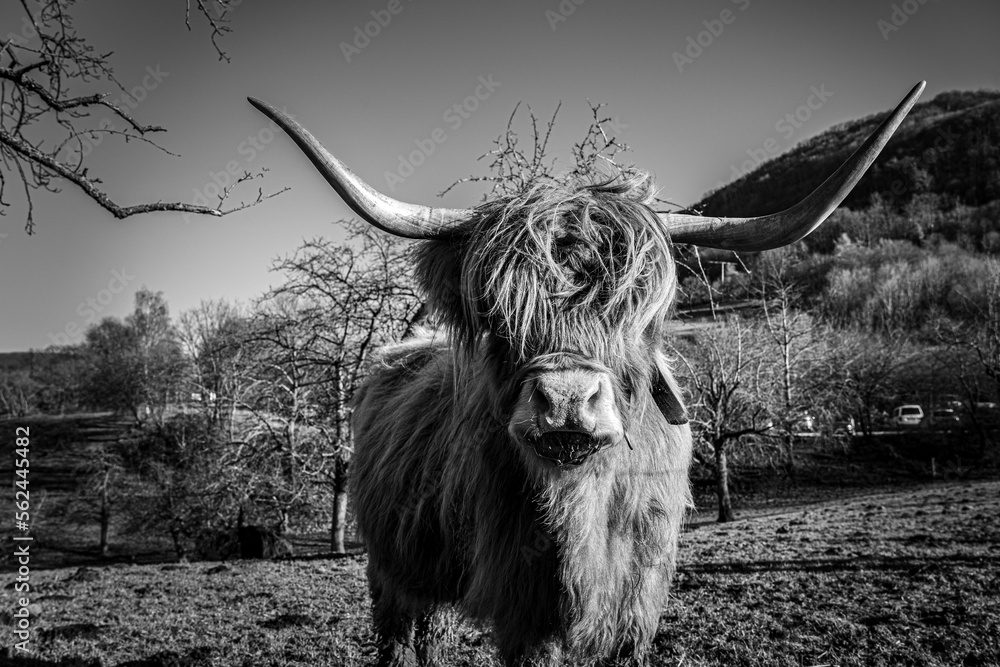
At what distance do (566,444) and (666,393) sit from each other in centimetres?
87

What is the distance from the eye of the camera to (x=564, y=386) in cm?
222

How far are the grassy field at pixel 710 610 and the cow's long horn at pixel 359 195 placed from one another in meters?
2.18

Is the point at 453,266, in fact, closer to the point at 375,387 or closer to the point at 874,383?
the point at 375,387

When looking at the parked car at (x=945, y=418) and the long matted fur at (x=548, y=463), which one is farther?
the parked car at (x=945, y=418)

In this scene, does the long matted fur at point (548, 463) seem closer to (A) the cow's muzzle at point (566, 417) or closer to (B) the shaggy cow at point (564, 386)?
(B) the shaggy cow at point (564, 386)

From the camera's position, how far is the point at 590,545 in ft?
8.78

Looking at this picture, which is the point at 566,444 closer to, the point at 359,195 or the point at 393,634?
the point at 359,195

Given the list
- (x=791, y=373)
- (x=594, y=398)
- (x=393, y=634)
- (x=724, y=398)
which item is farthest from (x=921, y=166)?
(x=594, y=398)

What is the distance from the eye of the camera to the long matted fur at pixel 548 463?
259 centimetres

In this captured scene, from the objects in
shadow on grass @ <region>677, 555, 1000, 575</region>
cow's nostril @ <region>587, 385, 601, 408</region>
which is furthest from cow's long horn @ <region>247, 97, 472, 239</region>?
shadow on grass @ <region>677, 555, 1000, 575</region>

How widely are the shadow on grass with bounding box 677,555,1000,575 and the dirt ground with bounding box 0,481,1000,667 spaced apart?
24 millimetres

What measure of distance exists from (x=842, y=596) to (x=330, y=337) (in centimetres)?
1219

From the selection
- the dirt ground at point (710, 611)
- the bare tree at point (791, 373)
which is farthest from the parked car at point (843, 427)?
the dirt ground at point (710, 611)

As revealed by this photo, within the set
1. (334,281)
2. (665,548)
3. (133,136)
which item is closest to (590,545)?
(665,548)
